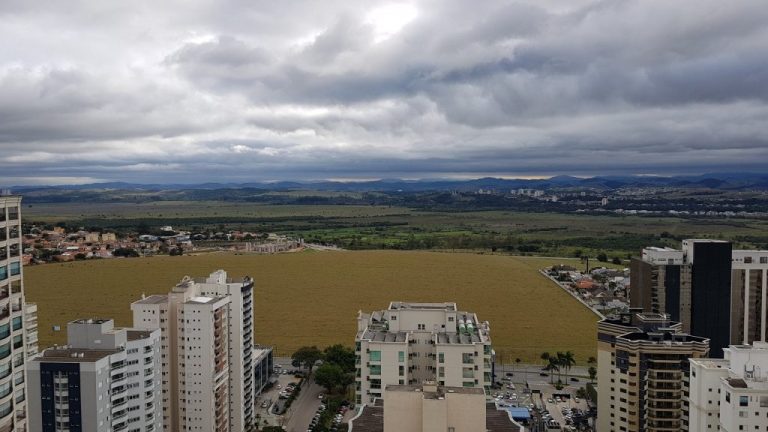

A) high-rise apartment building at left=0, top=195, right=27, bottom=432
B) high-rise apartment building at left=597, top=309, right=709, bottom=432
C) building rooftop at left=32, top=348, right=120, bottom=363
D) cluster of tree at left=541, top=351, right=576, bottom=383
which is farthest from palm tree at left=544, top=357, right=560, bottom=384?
high-rise apartment building at left=0, top=195, right=27, bottom=432

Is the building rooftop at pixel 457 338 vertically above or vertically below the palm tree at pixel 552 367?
above

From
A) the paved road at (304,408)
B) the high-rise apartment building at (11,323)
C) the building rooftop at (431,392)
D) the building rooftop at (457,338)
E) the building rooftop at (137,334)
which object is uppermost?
the high-rise apartment building at (11,323)

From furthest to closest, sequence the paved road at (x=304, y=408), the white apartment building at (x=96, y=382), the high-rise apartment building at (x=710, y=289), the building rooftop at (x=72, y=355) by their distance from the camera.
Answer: the high-rise apartment building at (x=710, y=289)
the paved road at (x=304, y=408)
the building rooftop at (x=72, y=355)
the white apartment building at (x=96, y=382)

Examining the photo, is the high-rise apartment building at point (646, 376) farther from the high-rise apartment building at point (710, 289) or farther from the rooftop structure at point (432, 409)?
the rooftop structure at point (432, 409)

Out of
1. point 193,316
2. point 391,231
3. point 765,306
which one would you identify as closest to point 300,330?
point 193,316

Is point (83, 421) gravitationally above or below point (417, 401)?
below

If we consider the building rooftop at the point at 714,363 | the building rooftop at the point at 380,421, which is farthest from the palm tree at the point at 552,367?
the building rooftop at the point at 380,421

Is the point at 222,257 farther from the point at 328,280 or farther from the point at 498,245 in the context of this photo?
the point at 498,245
